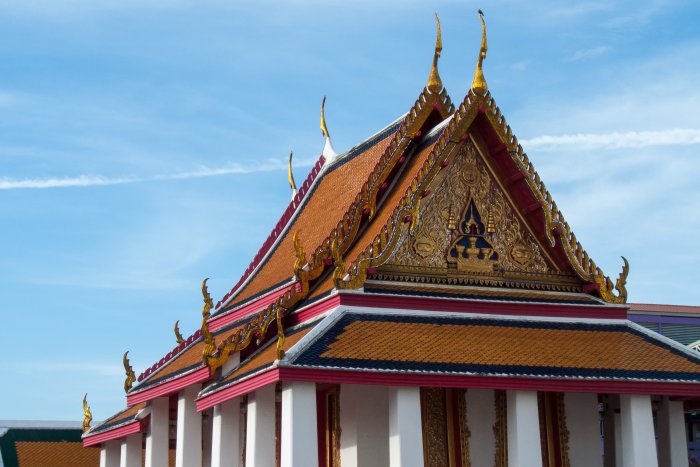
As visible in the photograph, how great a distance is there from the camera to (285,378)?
14.7 m

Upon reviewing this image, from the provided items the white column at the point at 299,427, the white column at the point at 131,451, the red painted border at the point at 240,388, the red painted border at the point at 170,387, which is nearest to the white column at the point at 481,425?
the white column at the point at 299,427

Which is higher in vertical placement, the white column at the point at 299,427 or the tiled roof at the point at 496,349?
the tiled roof at the point at 496,349

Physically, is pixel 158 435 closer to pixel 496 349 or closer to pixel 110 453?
pixel 110 453

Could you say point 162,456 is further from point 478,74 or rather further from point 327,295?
point 478,74

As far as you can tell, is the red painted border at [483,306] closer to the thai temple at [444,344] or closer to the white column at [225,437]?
the thai temple at [444,344]

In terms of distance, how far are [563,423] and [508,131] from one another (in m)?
4.08

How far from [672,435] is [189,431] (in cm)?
681

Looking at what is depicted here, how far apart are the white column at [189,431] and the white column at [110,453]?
4.79m

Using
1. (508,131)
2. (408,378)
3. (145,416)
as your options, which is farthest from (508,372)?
(145,416)

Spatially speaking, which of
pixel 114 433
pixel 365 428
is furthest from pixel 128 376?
pixel 365 428

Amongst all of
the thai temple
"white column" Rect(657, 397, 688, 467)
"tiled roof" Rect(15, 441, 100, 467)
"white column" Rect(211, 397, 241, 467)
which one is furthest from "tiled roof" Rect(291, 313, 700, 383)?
"tiled roof" Rect(15, 441, 100, 467)

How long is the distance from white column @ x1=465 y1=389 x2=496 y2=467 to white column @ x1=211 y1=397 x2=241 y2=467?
3.16m

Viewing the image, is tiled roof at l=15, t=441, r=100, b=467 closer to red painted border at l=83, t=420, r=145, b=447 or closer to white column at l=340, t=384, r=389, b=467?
red painted border at l=83, t=420, r=145, b=447

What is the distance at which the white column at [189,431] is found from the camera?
723 inches
